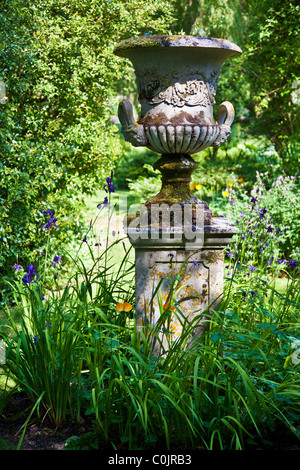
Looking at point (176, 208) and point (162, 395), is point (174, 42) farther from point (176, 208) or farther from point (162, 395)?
point (162, 395)

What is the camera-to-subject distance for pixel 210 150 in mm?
10188

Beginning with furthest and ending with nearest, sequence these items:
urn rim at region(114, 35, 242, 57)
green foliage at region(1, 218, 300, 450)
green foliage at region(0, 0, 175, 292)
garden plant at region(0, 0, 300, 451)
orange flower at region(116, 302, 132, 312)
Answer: green foliage at region(0, 0, 175, 292) → urn rim at region(114, 35, 242, 57) → orange flower at region(116, 302, 132, 312) → garden plant at region(0, 0, 300, 451) → green foliage at region(1, 218, 300, 450)

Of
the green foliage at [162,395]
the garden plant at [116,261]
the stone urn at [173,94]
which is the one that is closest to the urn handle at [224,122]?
the stone urn at [173,94]

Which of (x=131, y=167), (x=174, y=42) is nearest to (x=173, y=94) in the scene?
(x=174, y=42)

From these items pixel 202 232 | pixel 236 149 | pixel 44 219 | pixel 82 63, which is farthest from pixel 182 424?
→ pixel 236 149

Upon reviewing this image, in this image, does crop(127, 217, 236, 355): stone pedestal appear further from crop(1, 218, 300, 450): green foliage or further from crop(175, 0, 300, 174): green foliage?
crop(175, 0, 300, 174): green foliage

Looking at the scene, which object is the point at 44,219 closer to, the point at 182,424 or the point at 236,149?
the point at 182,424

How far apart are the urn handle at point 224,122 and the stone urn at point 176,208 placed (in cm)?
15

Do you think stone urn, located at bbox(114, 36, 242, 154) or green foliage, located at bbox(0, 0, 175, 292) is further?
green foliage, located at bbox(0, 0, 175, 292)

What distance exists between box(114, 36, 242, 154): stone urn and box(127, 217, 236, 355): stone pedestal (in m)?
0.57

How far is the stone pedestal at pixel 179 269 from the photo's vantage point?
323cm

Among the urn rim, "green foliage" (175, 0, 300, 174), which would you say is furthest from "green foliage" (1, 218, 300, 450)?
"green foliage" (175, 0, 300, 174)

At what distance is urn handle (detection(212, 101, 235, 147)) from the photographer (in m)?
3.56

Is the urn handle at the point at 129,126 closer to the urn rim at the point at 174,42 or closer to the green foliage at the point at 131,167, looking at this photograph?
the urn rim at the point at 174,42
